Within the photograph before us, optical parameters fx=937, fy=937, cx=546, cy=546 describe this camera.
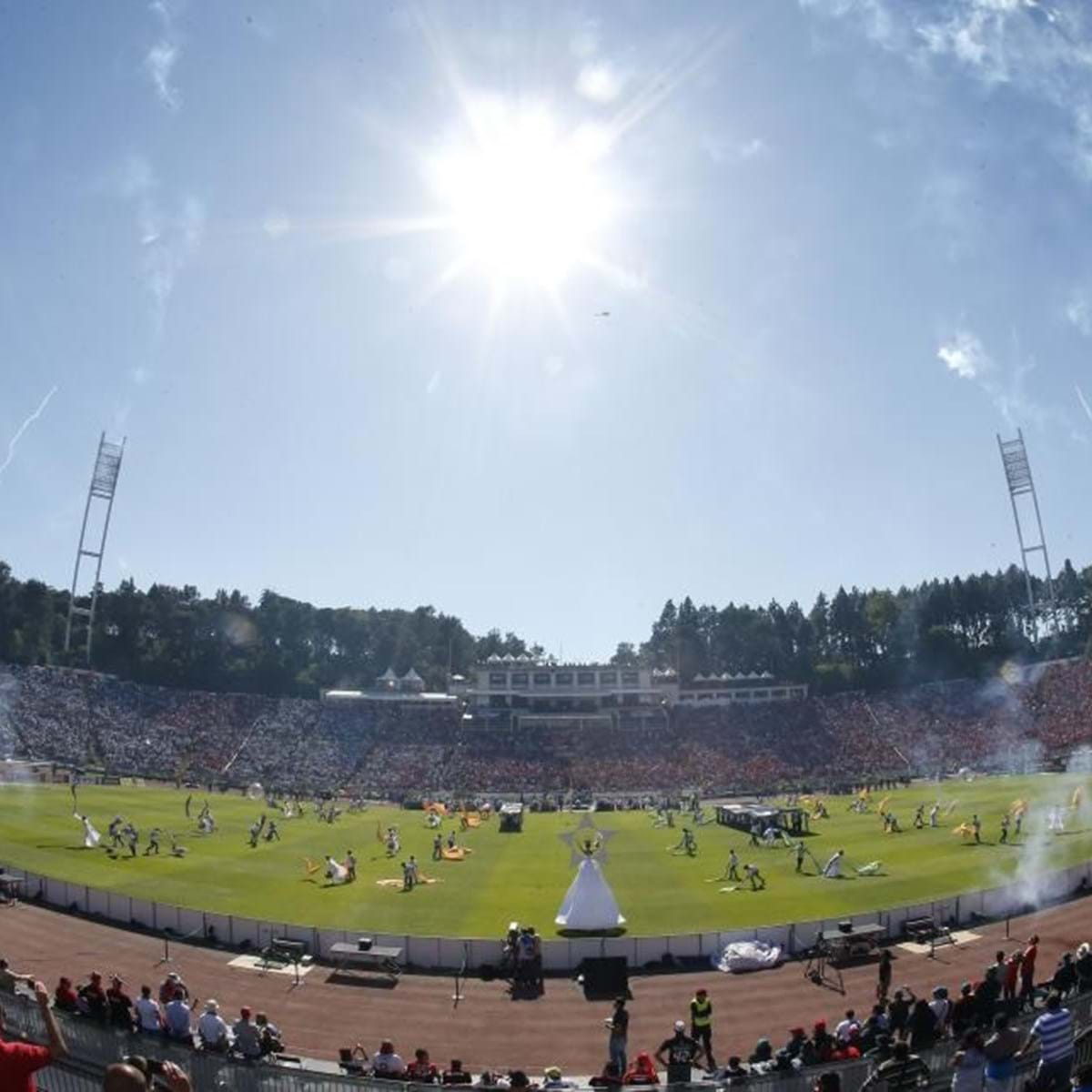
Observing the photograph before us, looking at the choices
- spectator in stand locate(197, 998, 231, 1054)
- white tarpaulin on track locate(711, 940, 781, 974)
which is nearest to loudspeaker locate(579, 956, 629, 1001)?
white tarpaulin on track locate(711, 940, 781, 974)

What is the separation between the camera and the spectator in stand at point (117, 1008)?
18.0 metres

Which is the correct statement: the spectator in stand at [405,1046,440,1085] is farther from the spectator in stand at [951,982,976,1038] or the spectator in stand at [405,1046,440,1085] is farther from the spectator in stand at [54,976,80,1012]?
the spectator in stand at [951,982,976,1038]

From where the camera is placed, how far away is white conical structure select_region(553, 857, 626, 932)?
28.9 meters

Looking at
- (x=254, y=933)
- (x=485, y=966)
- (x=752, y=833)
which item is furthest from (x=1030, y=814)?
(x=254, y=933)

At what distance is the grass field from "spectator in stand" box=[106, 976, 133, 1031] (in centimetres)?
1260

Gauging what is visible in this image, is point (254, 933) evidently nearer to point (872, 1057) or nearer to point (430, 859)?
point (430, 859)

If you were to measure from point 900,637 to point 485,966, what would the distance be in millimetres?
124438

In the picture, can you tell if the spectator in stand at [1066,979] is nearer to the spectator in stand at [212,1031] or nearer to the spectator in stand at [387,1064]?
the spectator in stand at [387,1064]

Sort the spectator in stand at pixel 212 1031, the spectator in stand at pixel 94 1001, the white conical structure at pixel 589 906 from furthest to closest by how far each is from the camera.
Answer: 1. the white conical structure at pixel 589 906
2. the spectator in stand at pixel 94 1001
3. the spectator in stand at pixel 212 1031

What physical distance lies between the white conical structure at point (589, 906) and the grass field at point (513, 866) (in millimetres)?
1430

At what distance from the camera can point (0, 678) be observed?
85.6 metres

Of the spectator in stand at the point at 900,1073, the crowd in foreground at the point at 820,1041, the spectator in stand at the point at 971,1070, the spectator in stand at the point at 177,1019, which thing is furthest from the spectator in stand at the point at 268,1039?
the spectator in stand at the point at 971,1070

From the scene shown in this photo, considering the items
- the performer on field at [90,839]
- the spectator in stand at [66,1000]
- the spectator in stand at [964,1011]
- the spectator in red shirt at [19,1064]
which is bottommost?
the spectator in stand at [964,1011]

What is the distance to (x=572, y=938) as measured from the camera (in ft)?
90.6
